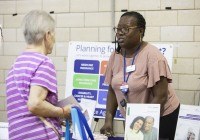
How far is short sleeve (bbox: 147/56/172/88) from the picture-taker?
6.07 ft

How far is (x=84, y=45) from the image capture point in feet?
10.4

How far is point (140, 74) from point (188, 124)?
18.2 inches

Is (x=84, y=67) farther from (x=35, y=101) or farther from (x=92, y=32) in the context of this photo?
(x=35, y=101)

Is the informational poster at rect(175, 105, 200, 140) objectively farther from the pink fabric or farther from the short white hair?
the short white hair

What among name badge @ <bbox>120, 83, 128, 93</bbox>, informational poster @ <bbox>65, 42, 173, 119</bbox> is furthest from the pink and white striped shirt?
informational poster @ <bbox>65, 42, 173, 119</bbox>

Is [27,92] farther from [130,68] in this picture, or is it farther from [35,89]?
[130,68]

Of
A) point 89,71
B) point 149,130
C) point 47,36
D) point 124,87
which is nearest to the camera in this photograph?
point 47,36

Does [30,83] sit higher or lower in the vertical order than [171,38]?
lower

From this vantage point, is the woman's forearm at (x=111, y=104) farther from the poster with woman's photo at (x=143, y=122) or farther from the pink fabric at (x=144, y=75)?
the poster with woman's photo at (x=143, y=122)

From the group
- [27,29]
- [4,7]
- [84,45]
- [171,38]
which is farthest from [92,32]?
[27,29]

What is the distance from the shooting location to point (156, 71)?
6.07 ft

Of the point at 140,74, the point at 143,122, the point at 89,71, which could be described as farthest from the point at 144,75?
the point at 89,71

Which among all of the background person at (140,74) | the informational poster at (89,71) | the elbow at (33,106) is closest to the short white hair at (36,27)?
the elbow at (33,106)

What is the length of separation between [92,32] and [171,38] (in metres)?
0.82
